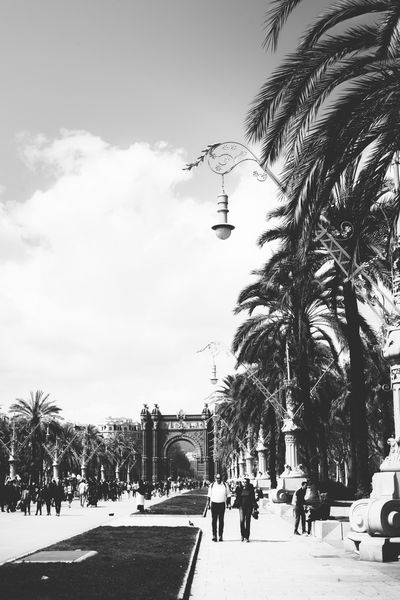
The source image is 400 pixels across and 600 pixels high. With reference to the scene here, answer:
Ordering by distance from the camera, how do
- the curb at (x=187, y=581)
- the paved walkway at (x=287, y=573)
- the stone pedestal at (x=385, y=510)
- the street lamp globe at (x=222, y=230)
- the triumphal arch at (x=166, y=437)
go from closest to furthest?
the curb at (x=187, y=581)
the paved walkway at (x=287, y=573)
the stone pedestal at (x=385, y=510)
the street lamp globe at (x=222, y=230)
the triumphal arch at (x=166, y=437)

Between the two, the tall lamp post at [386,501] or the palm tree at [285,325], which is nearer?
the tall lamp post at [386,501]

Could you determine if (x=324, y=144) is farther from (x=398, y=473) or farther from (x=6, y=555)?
(x=6, y=555)

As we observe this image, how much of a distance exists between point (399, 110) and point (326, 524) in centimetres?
965

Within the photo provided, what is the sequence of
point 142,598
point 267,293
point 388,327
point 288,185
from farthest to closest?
point 267,293 → point 388,327 → point 288,185 → point 142,598

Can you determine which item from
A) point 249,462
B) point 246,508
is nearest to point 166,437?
point 249,462

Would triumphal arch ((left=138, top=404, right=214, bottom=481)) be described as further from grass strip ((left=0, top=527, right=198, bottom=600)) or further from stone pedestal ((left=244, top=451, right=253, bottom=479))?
grass strip ((left=0, top=527, right=198, bottom=600))

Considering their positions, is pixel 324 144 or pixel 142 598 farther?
pixel 324 144

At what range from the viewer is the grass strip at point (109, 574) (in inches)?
363

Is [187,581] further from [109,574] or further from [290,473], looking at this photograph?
[290,473]

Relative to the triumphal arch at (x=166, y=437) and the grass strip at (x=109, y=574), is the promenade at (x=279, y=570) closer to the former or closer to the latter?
the grass strip at (x=109, y=574)

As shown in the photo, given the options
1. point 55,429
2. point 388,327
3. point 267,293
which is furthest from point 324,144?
point 55,429

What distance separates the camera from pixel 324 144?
36.9ft

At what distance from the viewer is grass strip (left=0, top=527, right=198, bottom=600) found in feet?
30.3

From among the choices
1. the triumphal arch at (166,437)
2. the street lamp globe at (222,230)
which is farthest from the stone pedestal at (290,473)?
the triumphal arch at (166,437)
